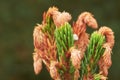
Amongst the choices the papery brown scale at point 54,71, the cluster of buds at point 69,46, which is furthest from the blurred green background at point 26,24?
the papery brown scale at point 54,71

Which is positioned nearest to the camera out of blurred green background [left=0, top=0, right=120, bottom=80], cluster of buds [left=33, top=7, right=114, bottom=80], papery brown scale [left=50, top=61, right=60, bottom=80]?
papery brown scale [left=50, top=61, right=60, bottom=80]

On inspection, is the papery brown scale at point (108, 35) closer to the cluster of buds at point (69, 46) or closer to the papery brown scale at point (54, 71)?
the cluster of buds at point (69, 46)

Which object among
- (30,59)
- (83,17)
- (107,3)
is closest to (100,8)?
(107,3)

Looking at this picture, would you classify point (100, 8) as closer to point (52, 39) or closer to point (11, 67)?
point (11, 67)

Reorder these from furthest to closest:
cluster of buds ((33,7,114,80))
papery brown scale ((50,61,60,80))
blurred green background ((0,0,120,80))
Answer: blurred green background ((0,0,120,80)) → cluster of buds ((33,7,114,80)) → papery brown scale ((50,61,60,80))

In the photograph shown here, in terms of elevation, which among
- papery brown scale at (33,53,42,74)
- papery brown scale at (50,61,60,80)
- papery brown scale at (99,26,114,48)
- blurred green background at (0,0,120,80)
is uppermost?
blurred green background at (0,0,120,80)

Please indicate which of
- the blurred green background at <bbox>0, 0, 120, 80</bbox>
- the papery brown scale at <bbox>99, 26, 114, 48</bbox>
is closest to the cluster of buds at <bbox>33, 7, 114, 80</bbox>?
the papery brown scale at <bbox>99, 26, 114, 48</bbox>

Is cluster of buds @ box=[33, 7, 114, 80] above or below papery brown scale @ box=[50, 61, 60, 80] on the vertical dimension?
above

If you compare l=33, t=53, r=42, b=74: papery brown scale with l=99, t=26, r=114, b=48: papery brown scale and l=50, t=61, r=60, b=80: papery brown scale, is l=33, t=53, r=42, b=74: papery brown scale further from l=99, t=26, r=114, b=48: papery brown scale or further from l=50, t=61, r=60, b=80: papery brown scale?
l=99, t=26, r=114, b=48: papery brown scale
